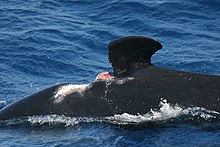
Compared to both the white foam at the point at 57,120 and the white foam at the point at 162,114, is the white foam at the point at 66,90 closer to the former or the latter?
the white foam at the point at 57,120

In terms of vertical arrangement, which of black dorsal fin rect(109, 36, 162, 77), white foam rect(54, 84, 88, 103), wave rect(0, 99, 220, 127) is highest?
black dorsal fin rect(109, 36, 162, 77)

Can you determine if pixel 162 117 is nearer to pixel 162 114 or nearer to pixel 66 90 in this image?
pixel 162 114

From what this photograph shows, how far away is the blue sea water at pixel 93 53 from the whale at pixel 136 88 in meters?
0.22

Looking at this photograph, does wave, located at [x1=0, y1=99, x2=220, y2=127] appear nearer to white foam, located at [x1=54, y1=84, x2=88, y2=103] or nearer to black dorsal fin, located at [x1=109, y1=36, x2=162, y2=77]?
white foam, located at [x1=54, y1=84, x2=88, y2=103]

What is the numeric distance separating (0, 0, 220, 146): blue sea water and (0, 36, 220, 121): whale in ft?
0.73

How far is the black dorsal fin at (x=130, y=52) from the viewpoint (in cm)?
1239

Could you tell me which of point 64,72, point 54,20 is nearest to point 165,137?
point 64,72

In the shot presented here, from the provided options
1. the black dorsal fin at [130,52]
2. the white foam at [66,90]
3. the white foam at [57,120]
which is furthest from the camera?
the white foam at [66,90]

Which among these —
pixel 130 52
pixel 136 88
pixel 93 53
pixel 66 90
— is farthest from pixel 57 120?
pixel 93 53

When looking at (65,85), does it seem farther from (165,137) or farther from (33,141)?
(165,137)

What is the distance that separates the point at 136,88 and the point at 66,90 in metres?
1.78

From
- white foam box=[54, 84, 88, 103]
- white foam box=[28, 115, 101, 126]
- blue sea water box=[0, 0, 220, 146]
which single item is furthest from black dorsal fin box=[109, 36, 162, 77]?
white foam box=[28, 115, 101, 126]

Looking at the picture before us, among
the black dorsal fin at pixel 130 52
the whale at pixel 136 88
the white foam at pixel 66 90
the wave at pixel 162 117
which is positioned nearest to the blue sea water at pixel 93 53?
the wave at pixel 162 117

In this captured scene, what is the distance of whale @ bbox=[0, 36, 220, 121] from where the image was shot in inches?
488
